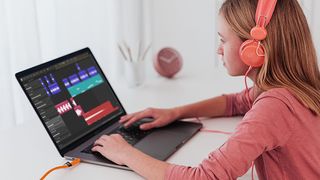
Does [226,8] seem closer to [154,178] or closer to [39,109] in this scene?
[154,178]

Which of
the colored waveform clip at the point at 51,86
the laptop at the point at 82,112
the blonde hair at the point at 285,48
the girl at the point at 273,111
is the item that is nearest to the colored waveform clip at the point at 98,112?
the laptop at the point at 82,112

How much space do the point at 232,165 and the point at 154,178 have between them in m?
0.19

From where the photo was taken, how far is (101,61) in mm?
2258

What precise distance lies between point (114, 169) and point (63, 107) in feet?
0.85

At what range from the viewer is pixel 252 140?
37.2 inches

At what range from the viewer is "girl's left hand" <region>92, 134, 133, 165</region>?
113 cm

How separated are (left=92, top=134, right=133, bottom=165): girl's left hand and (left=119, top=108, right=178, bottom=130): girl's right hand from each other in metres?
0.18

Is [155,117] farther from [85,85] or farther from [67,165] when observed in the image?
[67,165]

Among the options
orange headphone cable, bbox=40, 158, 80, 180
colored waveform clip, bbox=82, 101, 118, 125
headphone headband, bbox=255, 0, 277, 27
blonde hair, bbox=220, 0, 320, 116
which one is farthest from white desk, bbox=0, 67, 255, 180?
headphone headband, bbox=255, 0, 277, 27

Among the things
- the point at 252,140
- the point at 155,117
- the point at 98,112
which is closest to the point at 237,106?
the point at 155,117

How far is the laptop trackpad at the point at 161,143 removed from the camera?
121 cm

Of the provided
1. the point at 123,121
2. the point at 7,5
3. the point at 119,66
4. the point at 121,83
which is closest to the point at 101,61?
the point at 119,66

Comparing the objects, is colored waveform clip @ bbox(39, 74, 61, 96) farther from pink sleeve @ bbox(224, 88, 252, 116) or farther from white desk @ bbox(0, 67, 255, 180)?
pink sleeve @ bbox(224, 88, 252, 116)

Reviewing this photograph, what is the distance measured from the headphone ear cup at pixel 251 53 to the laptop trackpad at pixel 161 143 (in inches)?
13.2
